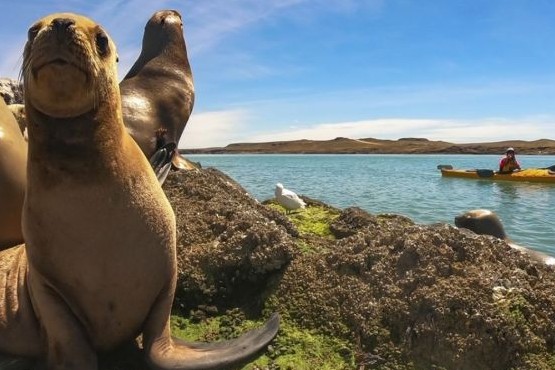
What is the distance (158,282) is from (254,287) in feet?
2.59

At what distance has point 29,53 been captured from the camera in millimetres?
2494

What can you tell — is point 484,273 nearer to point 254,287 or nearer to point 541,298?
point 541,298

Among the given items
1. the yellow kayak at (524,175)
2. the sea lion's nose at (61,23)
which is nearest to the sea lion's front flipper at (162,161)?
the sea lion's nose at (61,23)

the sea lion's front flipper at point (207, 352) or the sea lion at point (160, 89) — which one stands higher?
the sea lion at point (160, 89)

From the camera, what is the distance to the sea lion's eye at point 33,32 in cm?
254

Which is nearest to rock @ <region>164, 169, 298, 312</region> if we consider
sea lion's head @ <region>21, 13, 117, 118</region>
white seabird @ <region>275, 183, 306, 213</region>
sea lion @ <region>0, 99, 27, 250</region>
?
sea lion @ <region>0, 99, 27, 250</region>

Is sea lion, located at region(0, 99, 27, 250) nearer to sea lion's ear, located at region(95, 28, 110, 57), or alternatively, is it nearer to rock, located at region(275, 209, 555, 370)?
sea lion's ear, located at region(95, 28, 110, 57)

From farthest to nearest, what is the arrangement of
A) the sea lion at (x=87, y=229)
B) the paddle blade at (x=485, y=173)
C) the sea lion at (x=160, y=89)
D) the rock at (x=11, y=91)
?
the paddle blade at (x=485, y=173)
the rock at (x=11, y=91)
the sea lion at (x=160, y=89)
the sea lion at (x=87, y=229)

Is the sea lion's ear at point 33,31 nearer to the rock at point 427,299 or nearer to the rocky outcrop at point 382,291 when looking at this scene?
the rocky outcrop at point 382,291

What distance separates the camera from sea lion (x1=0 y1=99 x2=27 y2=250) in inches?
140

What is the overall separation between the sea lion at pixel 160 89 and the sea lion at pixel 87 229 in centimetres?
378

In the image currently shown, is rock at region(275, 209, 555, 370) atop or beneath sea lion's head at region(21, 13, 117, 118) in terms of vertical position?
beneath

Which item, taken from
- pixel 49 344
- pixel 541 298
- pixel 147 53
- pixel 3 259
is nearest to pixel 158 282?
pixel 49 344

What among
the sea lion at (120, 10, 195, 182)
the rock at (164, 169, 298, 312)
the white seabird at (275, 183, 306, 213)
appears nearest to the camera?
the rock at (164, 169, 298, 312)
